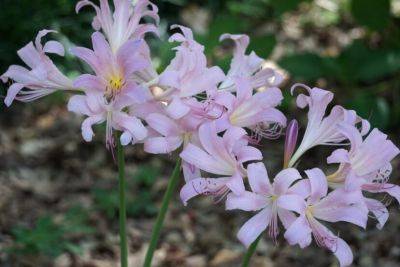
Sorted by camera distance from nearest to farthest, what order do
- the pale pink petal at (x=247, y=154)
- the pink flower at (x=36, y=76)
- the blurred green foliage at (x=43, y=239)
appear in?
the pale pink petal at (x=247, y=154) → the pink flower at (x=36, y=76) → the blurred green foliage at (x=43, y=239)

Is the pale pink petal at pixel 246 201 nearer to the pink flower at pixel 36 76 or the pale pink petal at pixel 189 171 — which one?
the pale pink petal at pixel 189 171

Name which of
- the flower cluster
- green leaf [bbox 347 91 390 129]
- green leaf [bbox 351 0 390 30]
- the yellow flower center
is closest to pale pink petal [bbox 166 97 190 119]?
the flower cluster

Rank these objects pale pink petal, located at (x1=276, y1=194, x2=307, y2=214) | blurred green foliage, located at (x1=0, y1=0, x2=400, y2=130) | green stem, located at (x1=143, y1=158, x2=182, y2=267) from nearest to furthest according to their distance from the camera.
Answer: pale pink petal, located at (x1=276, y1=194, x2=307, y2=214)
green stem, located at (x1=143, y1=158, x2=182, y2=267)
blurred green foliage, located at (x1=0, y1=0, x2=400, y2=130)

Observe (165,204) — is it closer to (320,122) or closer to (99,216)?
(320,122)

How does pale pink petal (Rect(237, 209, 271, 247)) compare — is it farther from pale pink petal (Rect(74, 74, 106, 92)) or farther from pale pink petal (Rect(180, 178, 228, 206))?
pale pink petal (Rect(74, 74, 106, 92))

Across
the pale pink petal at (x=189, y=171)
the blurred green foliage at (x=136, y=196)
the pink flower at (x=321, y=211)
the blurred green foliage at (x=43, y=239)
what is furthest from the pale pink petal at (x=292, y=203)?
the blurred green foliage at (x=136, y=196)

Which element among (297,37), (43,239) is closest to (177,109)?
(43,239)
